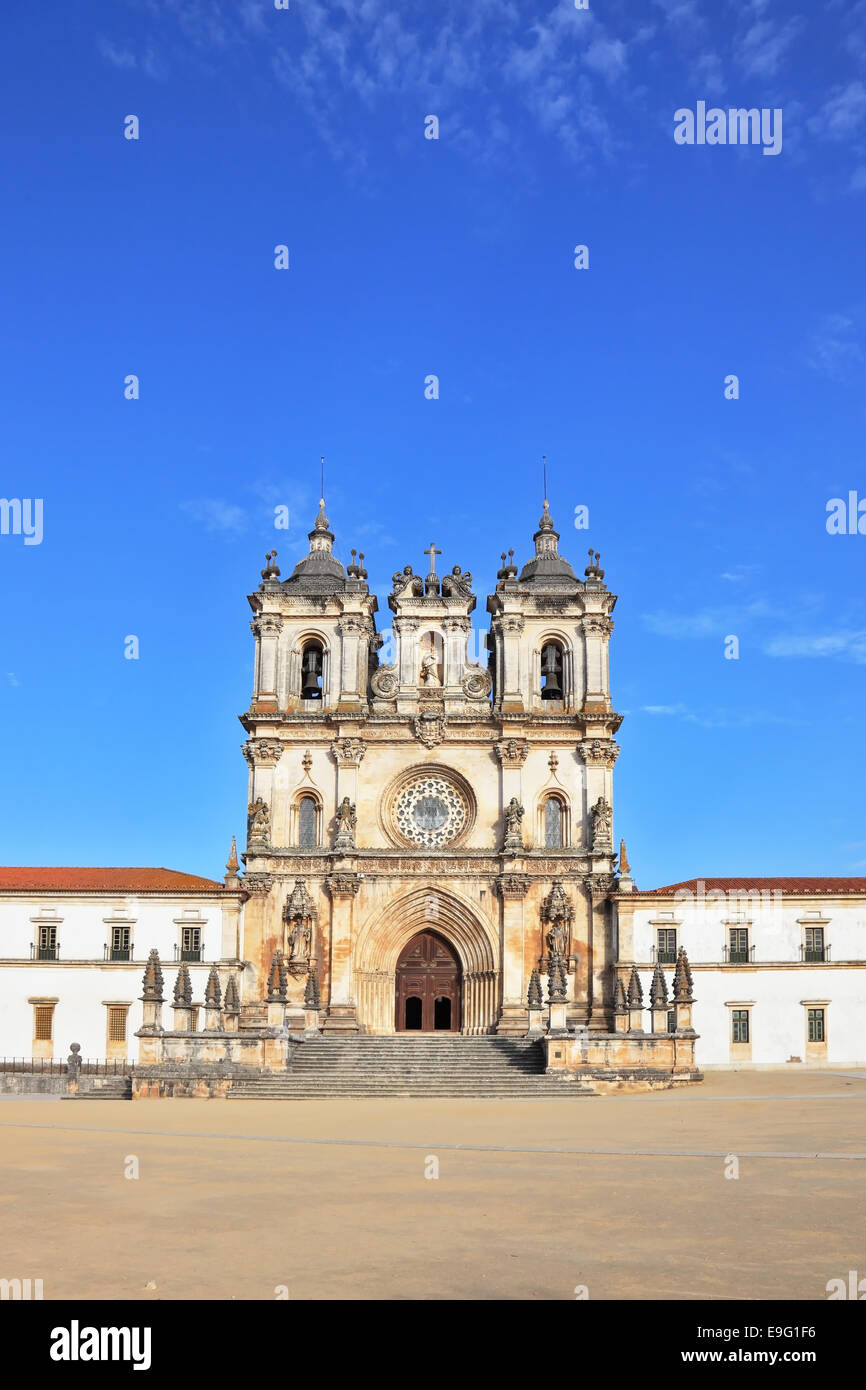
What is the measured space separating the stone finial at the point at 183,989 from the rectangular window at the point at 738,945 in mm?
20404

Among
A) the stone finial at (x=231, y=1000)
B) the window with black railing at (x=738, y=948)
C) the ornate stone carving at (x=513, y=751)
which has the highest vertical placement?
the ornate stone carving at (x=513, y=751)

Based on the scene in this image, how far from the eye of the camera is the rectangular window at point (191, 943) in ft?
154

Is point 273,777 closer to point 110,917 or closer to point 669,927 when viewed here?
point 110,917

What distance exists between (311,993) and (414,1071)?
8558 mm

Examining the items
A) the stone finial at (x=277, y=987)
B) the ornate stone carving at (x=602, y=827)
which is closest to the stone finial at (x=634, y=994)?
the ornate stone carving at (x=602, y=827)

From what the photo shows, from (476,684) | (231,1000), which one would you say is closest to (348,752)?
(476,684)

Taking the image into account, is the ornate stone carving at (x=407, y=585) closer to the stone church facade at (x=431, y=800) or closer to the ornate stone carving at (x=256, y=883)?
the stone church facade at (x=431, y=800)

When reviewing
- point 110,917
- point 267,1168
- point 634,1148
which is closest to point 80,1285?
point 267,1168

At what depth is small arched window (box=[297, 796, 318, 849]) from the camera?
49594mm

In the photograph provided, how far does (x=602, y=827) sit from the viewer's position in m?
48.4

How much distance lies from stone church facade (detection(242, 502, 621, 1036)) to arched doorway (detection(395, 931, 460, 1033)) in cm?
6

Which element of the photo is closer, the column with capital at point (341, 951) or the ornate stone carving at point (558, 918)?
the column with capital at point (341, 951)

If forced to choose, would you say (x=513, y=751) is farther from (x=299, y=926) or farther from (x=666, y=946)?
(x=299, y=926)

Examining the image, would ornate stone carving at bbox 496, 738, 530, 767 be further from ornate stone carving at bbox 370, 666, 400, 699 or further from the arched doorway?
the arched doorway
